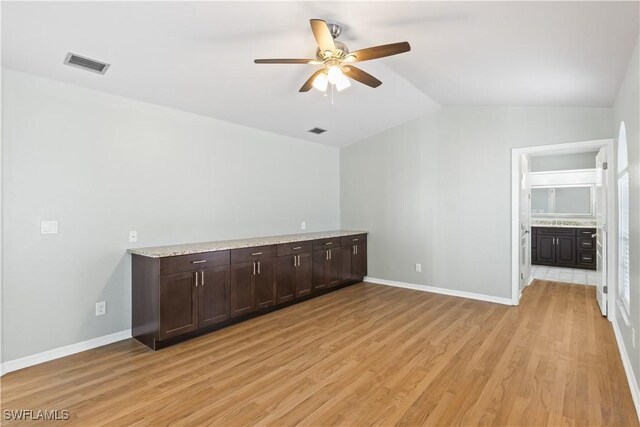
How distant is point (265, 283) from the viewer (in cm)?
412

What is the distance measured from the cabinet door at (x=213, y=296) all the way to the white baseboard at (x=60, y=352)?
2.63ft

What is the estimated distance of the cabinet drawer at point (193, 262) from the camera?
3.19 meters

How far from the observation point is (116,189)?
3.38m

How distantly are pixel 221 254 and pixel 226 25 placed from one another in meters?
2.21

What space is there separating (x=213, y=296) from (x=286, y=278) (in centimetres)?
109

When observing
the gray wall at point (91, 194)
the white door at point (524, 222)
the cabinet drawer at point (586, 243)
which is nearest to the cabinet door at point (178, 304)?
the gray wall at point (91, 194)

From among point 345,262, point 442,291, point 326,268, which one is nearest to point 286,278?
point 326,268

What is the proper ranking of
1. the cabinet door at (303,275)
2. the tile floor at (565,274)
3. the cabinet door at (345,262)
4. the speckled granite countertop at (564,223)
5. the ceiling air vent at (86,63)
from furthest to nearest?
the speckled granite countertop at (564,223) < the tile floor at (565,274) < the cabinet door at (345,262) < the cabinet door at (303,275) < the ceiling air vent at (86,63)

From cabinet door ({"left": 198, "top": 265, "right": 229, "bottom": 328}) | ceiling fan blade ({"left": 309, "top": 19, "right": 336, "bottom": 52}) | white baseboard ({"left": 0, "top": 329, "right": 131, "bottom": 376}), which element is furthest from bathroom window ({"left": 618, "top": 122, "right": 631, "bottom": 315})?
white baseboard ({"left": 0, "top": 329, "right": 131, "bottom": 376})

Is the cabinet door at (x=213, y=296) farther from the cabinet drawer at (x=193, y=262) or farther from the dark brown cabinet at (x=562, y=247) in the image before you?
the dark brown cabinet at (x=562, y=247)

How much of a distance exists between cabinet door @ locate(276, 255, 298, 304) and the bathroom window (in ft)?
11.1

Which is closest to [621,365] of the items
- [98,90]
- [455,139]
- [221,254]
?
[455,139]

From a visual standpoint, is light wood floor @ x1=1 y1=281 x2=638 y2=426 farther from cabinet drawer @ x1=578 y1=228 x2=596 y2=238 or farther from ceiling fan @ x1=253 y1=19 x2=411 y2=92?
cabinet drawer @ x1=578 y1=228 x2=596 y2=238

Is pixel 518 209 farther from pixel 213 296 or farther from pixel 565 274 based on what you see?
pixel 213 296
